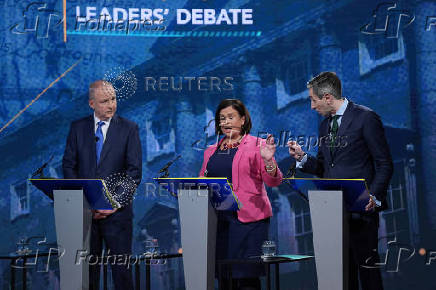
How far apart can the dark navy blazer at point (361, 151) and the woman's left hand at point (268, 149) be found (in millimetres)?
401

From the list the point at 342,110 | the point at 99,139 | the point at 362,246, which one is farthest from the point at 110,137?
the point at 362,246

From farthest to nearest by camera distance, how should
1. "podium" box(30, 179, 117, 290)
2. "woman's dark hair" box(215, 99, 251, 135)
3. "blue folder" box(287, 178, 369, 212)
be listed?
1. "woman's dark hair" box(215, 99, 251, 135)
2. "podium" box(30, 179, 117, 290)
3. "blue folder" box(287, 178, 369, 212)

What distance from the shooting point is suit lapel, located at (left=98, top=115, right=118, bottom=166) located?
430 cm

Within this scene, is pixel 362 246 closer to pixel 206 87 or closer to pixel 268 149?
pixel 268 149

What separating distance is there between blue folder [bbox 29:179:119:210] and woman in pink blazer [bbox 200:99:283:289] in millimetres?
683

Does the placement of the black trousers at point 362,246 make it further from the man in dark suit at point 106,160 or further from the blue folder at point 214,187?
the man in dark suit at point 106,160

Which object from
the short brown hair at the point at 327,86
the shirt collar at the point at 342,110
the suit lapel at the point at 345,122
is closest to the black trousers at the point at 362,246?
the suit lapel at the point at 345,122

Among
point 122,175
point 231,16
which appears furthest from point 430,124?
point 122,175

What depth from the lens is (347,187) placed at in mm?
3369

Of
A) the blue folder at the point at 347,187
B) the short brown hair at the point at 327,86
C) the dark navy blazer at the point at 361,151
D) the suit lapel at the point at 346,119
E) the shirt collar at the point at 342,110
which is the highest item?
the short brown hair at the point at 327,86

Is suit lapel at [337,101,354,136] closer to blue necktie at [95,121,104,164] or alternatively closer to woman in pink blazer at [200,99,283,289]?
woman in pink blazer at [200,99,283,289]

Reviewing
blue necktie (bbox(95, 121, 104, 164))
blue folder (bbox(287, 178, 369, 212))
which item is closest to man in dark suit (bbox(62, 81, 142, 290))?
blue necktie (bbox(95, 121, 104, 164))

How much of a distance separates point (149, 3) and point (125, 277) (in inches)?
109

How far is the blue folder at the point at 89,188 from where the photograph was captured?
366 cm
